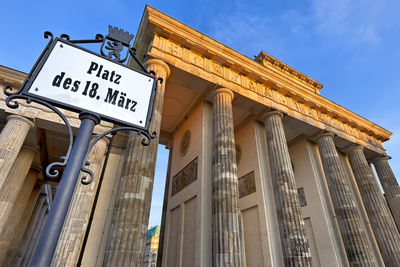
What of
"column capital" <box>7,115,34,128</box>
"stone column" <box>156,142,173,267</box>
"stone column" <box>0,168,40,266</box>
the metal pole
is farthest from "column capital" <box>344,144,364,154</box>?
"stone column" <box>0,168,40,266</box>

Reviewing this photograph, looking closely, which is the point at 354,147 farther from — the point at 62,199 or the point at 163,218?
the point at 62,199

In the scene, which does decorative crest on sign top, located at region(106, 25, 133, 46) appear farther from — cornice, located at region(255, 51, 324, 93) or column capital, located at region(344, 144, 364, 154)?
column capital, located at region(344, 144, 364, 154)

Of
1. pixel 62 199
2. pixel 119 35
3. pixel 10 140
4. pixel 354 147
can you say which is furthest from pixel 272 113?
pixel 10 140

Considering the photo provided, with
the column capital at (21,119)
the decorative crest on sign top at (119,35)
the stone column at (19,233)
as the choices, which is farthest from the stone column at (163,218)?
the decorative crest on sign top at (119,35)

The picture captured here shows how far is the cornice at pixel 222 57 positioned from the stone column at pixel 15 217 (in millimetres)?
10264

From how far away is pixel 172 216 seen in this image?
11.0 m

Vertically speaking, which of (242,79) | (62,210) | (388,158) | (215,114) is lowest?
(62,210)

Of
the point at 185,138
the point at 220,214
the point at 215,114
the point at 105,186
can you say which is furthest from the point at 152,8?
the point at 220,214

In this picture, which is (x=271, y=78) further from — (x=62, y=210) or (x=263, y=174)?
(x=62, y=210)

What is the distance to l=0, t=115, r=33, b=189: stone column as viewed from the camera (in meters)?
7.72

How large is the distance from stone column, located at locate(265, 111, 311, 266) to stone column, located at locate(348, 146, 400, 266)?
6744 millimetres

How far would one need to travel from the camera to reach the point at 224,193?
290 inches

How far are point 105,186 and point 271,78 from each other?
952cm

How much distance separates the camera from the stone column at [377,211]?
11.0 metres
